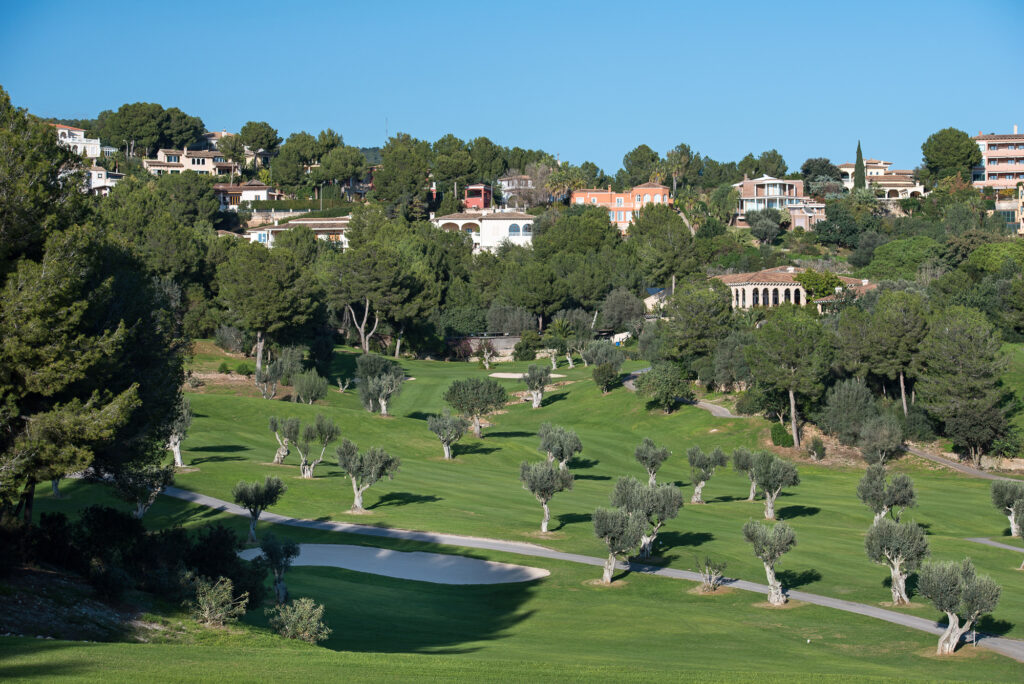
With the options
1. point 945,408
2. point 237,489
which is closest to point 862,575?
point 237,489

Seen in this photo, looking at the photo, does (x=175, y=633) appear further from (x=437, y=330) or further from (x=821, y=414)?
(x=437, y=330)

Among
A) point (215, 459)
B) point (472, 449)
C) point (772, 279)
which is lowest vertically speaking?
point (472, 449)

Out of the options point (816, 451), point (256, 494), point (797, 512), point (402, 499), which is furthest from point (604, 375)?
point (256, 494)

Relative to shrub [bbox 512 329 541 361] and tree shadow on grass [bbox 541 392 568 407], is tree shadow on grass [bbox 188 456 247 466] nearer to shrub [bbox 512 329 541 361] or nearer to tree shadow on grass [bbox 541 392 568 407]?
tree shadow on grass [bbox 541 392 568 407]

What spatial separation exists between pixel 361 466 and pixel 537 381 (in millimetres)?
44096

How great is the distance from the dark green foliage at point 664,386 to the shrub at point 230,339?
41.2 metres

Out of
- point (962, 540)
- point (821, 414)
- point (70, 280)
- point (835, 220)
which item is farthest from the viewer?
point (835, 220)

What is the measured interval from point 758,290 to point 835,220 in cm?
4539

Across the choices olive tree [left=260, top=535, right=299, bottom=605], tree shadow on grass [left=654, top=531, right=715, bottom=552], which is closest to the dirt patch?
tree shadow on grass [left=654, top=531, right=715, bottom=552]

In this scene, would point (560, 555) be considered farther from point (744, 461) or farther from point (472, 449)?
point (472, 449)

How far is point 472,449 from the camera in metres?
74.1

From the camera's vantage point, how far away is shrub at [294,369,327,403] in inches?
3346

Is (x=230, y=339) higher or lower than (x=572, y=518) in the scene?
higher

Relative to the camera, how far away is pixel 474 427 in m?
80.4
